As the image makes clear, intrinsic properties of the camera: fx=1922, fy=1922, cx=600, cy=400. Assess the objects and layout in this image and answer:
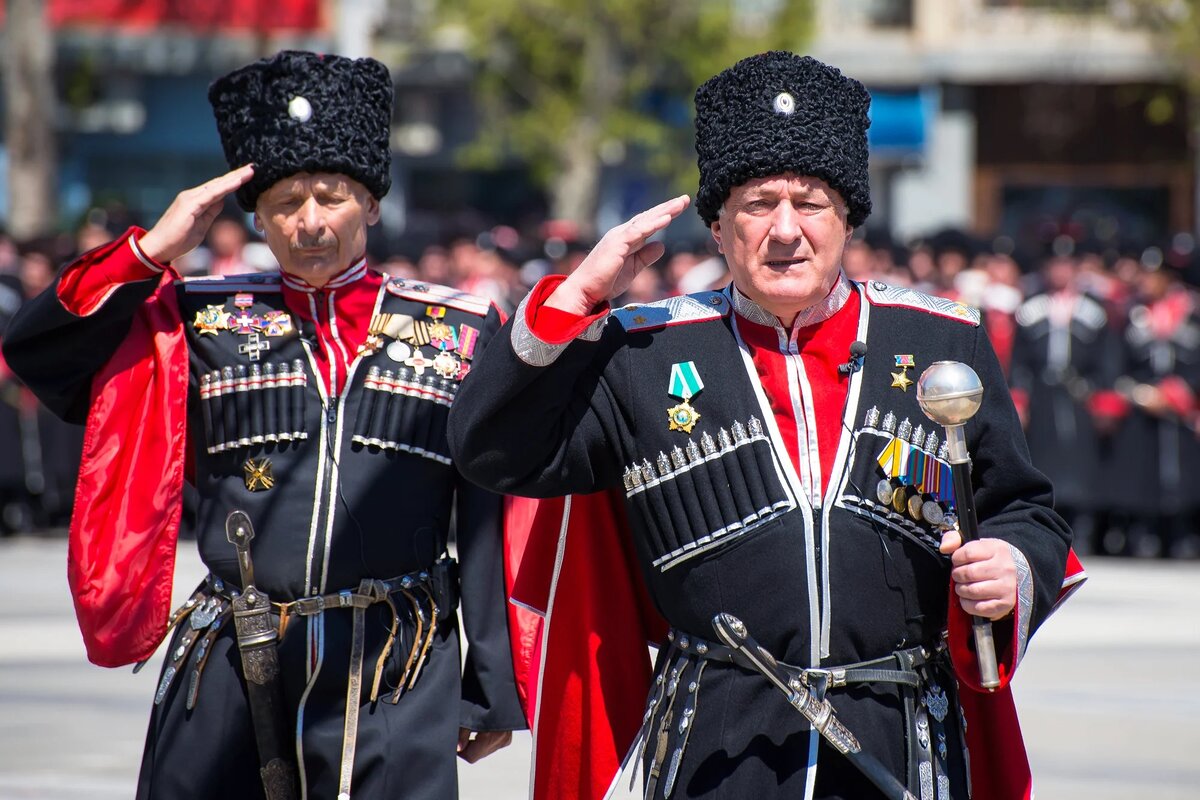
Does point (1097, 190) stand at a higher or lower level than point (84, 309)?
higher

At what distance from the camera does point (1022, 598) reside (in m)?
3.54

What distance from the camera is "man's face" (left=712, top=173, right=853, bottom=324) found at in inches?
145

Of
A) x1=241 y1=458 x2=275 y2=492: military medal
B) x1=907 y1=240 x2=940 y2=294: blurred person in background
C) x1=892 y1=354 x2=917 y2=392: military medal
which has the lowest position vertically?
x1=241 y1=458 x2=275 y2=492: military medal

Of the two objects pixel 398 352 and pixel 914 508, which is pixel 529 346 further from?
pixel 398 352

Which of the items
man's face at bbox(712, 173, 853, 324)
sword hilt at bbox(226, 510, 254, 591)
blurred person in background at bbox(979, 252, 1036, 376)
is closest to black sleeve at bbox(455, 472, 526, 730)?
sword hilt at bbox(226, 510, 254, 591)

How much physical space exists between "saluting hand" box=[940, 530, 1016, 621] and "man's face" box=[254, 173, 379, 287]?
1.80m

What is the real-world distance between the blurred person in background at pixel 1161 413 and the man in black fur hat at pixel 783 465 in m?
10.9

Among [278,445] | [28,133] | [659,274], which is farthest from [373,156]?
[28,133]

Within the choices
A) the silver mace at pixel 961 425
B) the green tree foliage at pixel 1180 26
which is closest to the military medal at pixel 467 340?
the silver mace at pixel 961 425

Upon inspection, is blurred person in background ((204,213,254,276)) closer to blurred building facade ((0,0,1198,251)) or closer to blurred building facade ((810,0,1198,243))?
blurred building facade ((0,0,1198,251))

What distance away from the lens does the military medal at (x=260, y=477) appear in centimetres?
443

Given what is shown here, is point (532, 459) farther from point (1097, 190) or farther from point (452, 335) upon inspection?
point (1097, 190)

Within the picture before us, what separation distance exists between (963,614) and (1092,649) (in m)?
6.96

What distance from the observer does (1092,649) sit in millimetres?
10156
